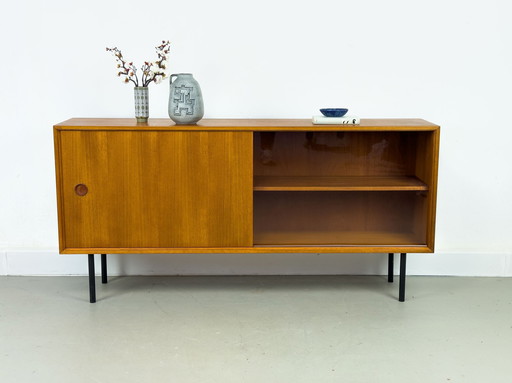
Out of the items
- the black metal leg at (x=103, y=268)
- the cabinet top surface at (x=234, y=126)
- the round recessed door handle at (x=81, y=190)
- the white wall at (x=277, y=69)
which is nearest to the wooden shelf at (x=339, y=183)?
the cabinet top surface at (x=234, y=126)

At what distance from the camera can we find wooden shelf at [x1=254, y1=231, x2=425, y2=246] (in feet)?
10.6

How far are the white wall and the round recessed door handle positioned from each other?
576 millimetres

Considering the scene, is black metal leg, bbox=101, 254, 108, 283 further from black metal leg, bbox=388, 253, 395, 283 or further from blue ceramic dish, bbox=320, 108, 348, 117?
black metal leg, bbox=388, 253, 395, 283

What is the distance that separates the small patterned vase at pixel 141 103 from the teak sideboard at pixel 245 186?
11 centimetres

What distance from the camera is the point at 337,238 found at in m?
3.28

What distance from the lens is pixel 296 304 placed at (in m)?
3.24

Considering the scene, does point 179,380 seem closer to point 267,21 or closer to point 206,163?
point 206,163

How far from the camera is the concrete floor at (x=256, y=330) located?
8.39 ft

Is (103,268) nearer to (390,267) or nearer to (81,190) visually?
(81,190)

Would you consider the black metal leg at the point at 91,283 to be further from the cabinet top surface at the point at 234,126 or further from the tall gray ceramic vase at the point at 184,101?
the tall gray ceramic vase at the point at 184,101

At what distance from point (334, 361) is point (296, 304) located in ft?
2.06

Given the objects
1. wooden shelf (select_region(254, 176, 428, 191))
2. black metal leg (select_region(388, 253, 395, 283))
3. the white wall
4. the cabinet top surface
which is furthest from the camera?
black metal leg (select_region(388, 253, 395, 283))

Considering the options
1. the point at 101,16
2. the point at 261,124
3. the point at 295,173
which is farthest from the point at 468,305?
the point at 101,16

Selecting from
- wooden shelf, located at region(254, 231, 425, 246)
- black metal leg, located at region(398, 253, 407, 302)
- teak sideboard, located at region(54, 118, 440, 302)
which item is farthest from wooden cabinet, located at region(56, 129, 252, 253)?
black metal leg, located at region(398, 253, 407, 302)
